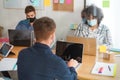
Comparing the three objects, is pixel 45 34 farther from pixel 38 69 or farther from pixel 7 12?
pixel 7 12

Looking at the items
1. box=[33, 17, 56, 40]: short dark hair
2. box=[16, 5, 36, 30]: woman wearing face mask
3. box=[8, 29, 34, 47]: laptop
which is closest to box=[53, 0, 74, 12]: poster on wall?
box=[16, 5, 36, 30]: woman wearing face mask

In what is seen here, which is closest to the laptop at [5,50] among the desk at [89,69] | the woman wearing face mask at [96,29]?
the desk at [89,69]

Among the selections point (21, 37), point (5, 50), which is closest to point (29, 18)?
point (21, 37)

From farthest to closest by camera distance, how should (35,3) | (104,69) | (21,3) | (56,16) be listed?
(21,3), (35,3), (56,16), (104,69)

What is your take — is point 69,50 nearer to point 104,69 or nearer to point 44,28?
point 104,69

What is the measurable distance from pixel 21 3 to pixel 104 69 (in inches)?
99.3

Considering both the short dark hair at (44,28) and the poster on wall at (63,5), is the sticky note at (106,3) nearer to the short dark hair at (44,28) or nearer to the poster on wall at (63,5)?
the poster on wall at (63,5)

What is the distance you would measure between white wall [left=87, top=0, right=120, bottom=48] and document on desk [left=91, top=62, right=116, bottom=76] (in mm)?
1341

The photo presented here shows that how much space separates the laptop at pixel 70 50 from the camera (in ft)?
7.39

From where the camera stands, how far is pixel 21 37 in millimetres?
3043

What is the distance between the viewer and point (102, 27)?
3.17 meters

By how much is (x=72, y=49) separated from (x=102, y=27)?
1.05 metres

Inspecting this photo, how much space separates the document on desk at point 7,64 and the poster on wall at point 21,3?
5.52 ft

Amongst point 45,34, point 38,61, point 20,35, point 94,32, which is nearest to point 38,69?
point 38,61
